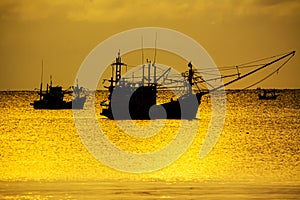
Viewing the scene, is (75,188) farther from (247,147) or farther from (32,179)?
(247,147)

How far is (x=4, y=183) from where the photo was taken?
39031 mm

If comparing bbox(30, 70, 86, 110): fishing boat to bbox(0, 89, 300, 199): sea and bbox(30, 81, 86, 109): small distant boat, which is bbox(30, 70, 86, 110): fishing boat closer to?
bbox(30, 81, 86, 109): small distant boat

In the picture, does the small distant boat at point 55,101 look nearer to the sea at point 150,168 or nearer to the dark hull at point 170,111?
the dark hull at point 170,111

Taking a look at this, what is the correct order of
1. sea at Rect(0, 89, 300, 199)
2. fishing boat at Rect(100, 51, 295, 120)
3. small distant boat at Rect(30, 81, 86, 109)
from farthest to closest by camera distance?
small distant boat at Rect(30, 81, 86, 109)
fishing boat at Rect(100, 51, 295, 120)
sea at Rect(0, 89, 300, 199)

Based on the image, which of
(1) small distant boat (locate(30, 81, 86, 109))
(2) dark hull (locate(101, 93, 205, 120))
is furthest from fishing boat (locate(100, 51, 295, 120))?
(1) small distant boat (locate(30, 81, 86, 109))

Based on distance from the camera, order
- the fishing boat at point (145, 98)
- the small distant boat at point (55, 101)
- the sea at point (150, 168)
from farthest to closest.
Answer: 1. the small distant boat at point (55, 101)
2. the fishing boat at point (145, 98)
3. the sea at point (150, 168)

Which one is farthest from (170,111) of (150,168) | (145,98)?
(150,168)

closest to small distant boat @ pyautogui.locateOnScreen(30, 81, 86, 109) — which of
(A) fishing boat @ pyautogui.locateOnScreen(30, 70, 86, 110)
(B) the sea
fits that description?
(A) fishing boat @ pyautogui.locateOnScreen(30, 70, 86, 110)

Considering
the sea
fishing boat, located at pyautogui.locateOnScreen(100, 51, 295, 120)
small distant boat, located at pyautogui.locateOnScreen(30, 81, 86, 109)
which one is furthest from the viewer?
small distant boat, located at pyautogui.locateOnScreen(30, 81, 86, 109)

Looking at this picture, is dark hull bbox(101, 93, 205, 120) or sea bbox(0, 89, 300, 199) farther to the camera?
dark hull bbox(101, 93, 205, 120)

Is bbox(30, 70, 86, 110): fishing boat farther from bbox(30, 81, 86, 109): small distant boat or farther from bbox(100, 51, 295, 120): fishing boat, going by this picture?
bbox(100, 51, 295, 120): fishing boat

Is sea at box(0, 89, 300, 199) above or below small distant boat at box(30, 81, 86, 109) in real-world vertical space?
below

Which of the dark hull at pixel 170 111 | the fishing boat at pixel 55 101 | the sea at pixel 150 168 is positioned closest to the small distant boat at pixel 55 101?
the fishing boat at pixel 55 101

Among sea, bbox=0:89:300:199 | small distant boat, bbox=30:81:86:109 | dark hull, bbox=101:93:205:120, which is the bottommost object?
sea, bbox=0:89:300:199
